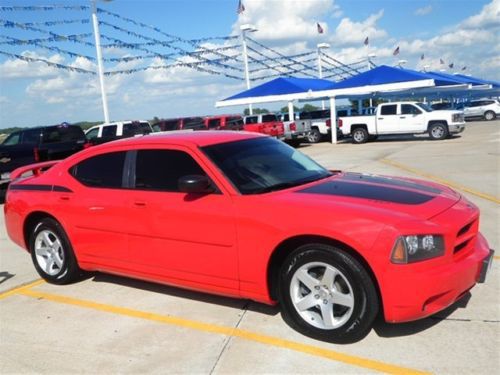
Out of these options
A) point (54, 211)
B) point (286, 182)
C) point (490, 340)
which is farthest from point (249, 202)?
point (54, 211)

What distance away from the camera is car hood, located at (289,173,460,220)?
368cm

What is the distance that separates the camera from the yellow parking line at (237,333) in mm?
3379

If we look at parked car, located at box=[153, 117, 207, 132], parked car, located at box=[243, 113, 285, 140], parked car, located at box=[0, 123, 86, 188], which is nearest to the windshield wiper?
parked car, located at box=[0, 123, 86, 188]

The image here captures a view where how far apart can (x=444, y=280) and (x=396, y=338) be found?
0.63m

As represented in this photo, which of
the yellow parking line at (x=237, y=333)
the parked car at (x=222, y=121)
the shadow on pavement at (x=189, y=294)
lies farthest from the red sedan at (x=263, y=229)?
the parked car at (x=222, y=121)

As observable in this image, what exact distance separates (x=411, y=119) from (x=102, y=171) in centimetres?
2156

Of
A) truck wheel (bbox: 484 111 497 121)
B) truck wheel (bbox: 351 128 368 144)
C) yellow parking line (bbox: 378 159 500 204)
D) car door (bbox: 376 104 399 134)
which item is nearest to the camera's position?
yellow parking line (bbox: 378 159 500 204)

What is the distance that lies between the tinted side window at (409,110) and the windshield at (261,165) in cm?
2078

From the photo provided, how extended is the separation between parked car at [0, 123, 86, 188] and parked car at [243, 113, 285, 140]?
10578mm

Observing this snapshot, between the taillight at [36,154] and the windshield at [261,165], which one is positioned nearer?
the windshield at [261,165]

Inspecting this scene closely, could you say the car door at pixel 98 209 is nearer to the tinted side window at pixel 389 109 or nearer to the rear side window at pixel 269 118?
the rear side window at pixel 269 118

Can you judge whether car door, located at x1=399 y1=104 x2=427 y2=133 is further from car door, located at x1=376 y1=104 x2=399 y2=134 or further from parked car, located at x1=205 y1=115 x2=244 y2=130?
parked car, located at x1=205 y1=115 x2=244 y2=130

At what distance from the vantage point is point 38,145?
13.5m

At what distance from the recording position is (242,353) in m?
3.67
